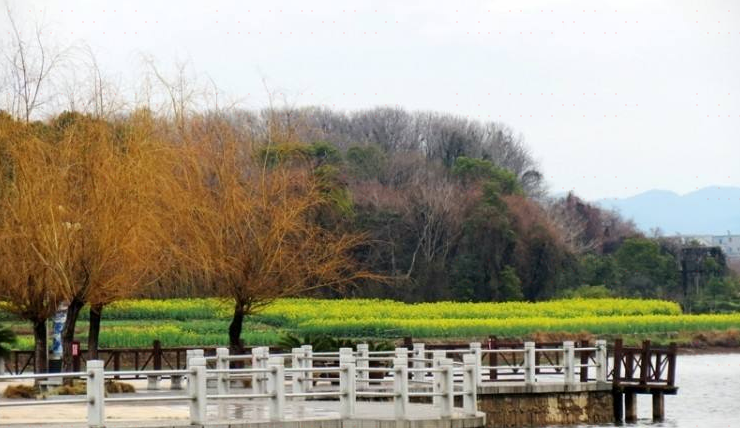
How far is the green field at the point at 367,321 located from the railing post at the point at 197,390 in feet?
115

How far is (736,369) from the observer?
226 ft

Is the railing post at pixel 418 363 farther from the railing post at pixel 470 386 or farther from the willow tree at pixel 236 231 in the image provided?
the railing post at pixel 470 386

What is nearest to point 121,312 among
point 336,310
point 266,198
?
point 336,310

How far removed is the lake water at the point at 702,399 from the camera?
142 feet

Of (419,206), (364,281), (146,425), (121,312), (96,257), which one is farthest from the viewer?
(419,206)

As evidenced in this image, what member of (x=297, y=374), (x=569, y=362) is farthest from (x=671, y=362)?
(x=297, y=374)

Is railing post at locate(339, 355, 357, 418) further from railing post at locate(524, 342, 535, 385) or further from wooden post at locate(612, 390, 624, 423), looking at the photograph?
wooden post at locate(612, 390, 624, 423)

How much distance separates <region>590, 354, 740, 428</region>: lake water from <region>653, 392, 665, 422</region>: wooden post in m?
0.19

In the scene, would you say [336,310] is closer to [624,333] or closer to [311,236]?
[624,333]

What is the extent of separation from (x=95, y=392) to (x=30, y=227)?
13.3 m

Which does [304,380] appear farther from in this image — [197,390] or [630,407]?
[630,407]

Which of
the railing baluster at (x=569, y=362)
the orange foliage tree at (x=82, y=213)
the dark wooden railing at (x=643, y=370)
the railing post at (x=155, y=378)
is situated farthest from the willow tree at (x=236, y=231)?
the dark wooden railing at (x=643, y=370)

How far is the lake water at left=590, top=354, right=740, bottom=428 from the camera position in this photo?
43.4 m

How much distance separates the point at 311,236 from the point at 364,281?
43.5m
